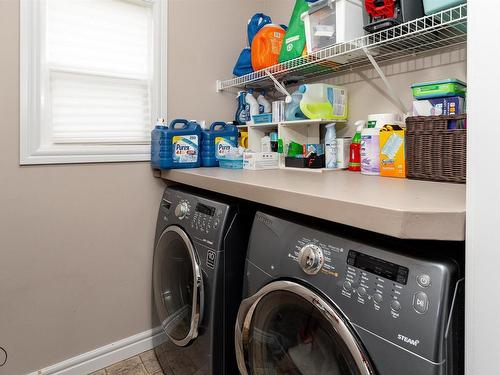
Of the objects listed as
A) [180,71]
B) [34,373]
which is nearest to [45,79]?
[180,71]

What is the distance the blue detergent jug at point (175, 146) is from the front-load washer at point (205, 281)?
0.28m

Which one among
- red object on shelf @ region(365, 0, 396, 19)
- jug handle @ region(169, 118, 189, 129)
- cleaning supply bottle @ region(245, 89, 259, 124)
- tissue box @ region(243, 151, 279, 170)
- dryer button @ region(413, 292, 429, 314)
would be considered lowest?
dryer button @ region(413, 292, 429, 314)

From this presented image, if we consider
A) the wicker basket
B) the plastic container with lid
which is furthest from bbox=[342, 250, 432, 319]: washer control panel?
the plastic container with lid

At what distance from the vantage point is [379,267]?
0.73 metres

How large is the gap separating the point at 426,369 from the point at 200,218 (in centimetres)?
96

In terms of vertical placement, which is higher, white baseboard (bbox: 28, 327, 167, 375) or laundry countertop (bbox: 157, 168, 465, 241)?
laundry countertop (bbox: 157, 168, 465, 241)

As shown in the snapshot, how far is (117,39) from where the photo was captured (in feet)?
5.82

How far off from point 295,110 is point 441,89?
74 cm

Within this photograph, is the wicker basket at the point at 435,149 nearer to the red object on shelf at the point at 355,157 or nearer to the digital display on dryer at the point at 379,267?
the red object on shelf at the point at 355,157

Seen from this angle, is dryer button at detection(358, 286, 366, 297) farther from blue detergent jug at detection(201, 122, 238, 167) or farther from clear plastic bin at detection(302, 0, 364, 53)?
blue detergent jug at detection(201, 122, 238, 167)

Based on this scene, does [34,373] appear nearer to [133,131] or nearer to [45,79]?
[133,131]

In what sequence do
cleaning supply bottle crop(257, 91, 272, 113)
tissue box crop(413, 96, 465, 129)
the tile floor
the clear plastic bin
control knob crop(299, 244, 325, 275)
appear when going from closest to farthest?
control knob crop(299, 244, 325, 275), tissue box crop(413, 96, 465, 129), the clear plastic bin, the tile floor, cleaning supply bottle crop(257, 91, 272, 113)

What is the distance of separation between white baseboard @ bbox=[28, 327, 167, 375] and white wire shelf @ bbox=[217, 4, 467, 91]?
1.57m

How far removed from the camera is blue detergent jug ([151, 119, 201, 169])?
1.74 m
